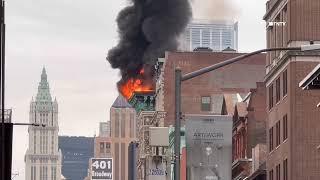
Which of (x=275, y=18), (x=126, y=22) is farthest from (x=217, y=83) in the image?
(x=275, y=18)

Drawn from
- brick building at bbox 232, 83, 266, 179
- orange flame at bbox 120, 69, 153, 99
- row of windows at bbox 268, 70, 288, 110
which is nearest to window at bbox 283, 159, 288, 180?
row of windows at bbox 268, 70, 288, 110

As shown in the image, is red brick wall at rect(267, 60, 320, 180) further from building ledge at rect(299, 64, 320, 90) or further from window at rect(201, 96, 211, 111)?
window at rect(201, 96, 211, 111)

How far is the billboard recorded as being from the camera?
4191 cm

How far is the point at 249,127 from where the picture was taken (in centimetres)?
10025

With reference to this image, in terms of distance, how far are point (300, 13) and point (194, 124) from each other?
120 ft

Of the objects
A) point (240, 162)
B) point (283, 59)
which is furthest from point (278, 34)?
point (240, 162)

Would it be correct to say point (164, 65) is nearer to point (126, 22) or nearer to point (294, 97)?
point (126, 22)

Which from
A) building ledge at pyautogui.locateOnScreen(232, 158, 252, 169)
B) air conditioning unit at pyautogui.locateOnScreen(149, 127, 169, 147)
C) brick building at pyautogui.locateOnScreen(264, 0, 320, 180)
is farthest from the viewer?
building ledge at pyautogui.locateOnScreen(232, 158, 252, 169)

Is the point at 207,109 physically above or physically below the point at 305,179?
above

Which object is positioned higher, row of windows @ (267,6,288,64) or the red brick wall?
row of windows @ (267,6,288,64)

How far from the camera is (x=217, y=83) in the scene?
12888 cm

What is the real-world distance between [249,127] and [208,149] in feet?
191

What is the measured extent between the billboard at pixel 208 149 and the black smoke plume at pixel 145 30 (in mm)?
81428

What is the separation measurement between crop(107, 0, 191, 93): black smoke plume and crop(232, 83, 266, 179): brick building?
2507cm
